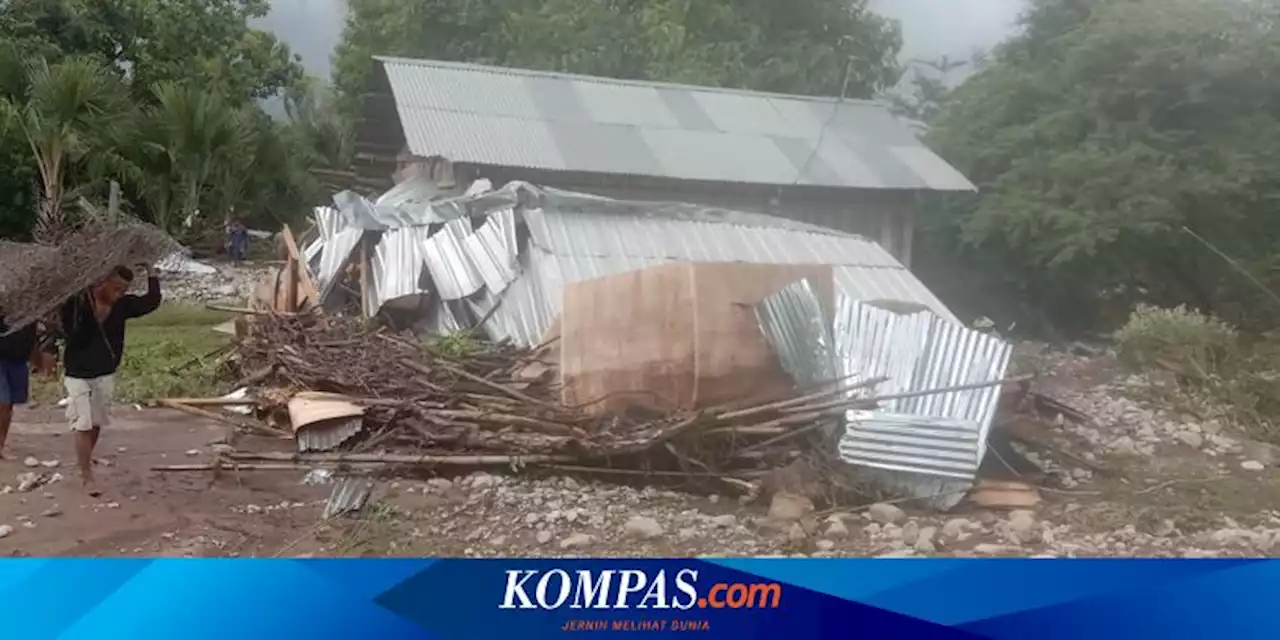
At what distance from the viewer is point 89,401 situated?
2.38m

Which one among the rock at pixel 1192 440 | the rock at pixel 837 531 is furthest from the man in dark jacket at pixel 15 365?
the rock at pixel 1192 440

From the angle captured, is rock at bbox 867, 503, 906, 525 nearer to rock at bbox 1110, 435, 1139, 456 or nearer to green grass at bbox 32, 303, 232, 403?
rock at bbox 1110, 435, 1139, 456

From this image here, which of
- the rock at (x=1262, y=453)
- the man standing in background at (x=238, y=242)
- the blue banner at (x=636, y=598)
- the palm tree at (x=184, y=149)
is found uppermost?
the palm tree at (x=184, y=149)

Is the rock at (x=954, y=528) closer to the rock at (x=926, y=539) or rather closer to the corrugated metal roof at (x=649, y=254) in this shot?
the rock at (x=926, y=539)

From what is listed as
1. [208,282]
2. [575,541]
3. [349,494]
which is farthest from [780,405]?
[208,282]

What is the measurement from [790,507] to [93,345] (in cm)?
150

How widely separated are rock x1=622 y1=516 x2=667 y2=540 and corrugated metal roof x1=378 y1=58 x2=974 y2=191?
0.78 meters

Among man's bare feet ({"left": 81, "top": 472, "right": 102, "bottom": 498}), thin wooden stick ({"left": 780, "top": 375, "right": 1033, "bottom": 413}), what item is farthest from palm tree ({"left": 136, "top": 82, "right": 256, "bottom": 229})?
thin wooden stick ({"left": 780, "top": 375, "right": 1033, "bottom": 413})

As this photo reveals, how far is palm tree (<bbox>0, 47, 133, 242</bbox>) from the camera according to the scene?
2.29m

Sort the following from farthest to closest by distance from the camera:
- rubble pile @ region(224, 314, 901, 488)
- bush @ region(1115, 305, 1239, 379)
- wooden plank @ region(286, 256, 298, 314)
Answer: bush @ region(1115, 305, 1239, 379) < wooden plank @ region(286, 256, 298, 314) < rubble pile @ region(224, 314, 901, 488)

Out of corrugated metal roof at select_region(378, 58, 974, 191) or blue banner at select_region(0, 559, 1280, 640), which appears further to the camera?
corrugated metal roof at select_region(378, 58, 974, 191)

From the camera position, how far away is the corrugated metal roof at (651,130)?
8.40ft

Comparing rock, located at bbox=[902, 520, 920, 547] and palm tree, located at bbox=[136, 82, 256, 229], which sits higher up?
palm tree, located at bbox=[136, 82, 256, 229]

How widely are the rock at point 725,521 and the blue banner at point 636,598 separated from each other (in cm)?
8
